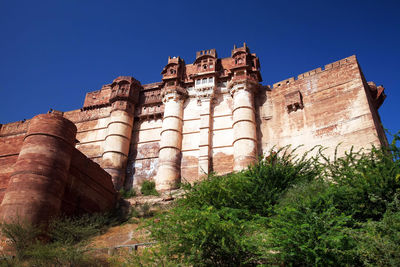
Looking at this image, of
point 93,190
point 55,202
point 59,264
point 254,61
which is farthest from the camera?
point 254,61

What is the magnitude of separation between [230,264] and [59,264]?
3.79 metres

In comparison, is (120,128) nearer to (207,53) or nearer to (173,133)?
(173,133)

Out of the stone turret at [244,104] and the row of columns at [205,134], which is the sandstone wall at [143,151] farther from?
the stone turret at [244,104]

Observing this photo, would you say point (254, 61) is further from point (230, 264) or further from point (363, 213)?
point (230, 264)

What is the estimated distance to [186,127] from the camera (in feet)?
58.1

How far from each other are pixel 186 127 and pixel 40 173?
8.39 m

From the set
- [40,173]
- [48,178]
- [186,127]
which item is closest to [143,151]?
[186,127]

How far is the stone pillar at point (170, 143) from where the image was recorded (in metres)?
15.8

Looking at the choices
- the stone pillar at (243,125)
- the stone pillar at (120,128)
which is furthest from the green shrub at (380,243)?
the stone pillar at (120,128)

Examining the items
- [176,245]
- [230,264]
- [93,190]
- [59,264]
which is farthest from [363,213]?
[93,190]

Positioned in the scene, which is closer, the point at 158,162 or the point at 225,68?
the point at 158,162

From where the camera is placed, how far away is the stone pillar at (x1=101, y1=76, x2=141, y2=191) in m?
17.0

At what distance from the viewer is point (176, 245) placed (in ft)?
23.1

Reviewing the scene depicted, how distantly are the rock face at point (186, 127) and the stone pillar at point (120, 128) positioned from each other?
0.17 feet
